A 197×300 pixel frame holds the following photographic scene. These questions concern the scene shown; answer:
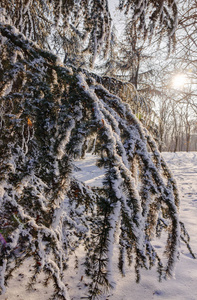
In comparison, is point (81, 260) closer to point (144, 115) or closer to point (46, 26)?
point (144, 115)

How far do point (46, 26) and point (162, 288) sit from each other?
4216mm

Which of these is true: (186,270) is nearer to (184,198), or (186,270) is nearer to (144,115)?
(144,115)


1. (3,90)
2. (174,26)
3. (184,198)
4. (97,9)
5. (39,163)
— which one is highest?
(174,26)

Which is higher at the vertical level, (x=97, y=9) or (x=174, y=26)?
(x=174, y=26)

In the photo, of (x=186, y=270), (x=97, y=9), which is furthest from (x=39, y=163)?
(x=186, y=270)

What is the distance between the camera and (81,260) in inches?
107

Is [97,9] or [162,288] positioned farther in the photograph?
[162,288]

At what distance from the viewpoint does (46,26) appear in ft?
10.4

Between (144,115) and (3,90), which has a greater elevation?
(144,115)

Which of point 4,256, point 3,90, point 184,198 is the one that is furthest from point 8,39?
point 184,198

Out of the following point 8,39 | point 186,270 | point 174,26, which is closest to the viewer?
point 8,39

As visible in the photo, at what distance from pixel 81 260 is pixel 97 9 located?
3.03 metres

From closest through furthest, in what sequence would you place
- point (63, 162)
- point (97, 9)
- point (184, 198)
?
point (63, 162) → point (97, 9) → point (184, 198)

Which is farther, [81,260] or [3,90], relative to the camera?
[81,260]
